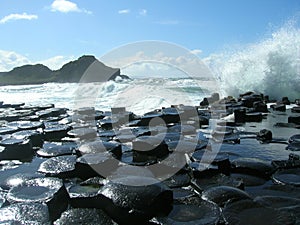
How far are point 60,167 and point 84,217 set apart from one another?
1.30 metres

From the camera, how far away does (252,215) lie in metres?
2.45

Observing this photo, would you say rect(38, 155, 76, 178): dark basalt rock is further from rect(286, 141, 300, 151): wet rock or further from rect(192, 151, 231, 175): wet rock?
rect(286, 141, 300, 151): wet rock

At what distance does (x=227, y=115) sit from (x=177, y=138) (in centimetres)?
344

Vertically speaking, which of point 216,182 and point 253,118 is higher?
point 253,118

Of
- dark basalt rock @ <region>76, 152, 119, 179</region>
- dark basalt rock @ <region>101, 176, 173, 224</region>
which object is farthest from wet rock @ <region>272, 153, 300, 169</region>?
dark basalt rock @ <region>76, 152, 119, 179</region>

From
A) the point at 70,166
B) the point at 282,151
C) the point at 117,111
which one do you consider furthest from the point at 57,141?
the point at 282,151

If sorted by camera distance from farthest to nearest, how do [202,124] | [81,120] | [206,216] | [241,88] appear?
[241,88] → [81,120] → [202,124] → [206,216]

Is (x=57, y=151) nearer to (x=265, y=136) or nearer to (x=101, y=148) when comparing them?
(x=101, y=148)

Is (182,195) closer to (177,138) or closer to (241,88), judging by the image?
(177,138)

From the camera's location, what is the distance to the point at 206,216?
8.06 ft

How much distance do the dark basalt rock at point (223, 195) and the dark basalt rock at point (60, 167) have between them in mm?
1501

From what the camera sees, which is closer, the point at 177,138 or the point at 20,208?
the point at 20,208

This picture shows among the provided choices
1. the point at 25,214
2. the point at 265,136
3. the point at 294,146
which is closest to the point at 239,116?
the point at 265,136

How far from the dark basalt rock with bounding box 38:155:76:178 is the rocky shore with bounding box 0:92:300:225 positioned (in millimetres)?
12
